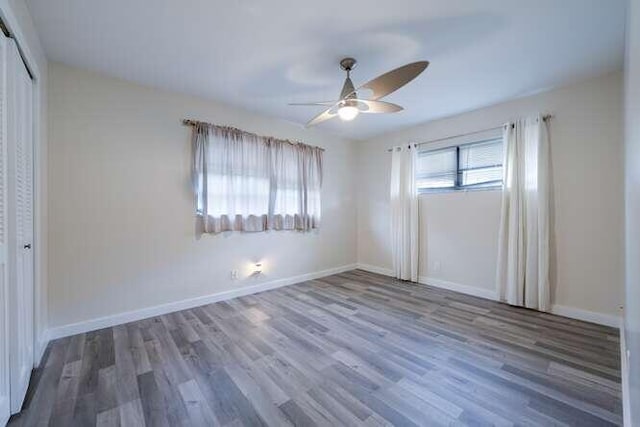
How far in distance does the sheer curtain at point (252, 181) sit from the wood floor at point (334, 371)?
1.25m

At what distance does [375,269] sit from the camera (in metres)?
4.87

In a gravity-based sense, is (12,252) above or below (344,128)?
below

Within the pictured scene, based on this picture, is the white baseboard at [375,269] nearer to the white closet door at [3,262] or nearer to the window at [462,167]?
the window at [462,167]

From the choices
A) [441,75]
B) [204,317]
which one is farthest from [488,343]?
[204,317]

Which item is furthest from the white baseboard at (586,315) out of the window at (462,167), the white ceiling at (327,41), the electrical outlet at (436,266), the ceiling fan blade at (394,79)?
the ceiling fan blade at (394,79)

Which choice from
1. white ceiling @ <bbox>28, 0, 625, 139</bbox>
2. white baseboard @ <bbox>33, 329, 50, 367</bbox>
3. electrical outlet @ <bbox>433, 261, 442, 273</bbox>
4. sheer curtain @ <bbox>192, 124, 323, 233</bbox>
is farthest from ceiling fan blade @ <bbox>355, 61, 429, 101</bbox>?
white baseboard @ <bbox>33, 329, 50, 367</bbox>

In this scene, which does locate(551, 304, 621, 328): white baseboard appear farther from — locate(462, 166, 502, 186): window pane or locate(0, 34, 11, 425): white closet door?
locate(0, 34, 11, 425): white closet door

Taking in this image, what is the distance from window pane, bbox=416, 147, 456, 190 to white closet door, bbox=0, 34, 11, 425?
4251mm

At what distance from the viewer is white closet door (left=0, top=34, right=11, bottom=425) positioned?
134 centimetres

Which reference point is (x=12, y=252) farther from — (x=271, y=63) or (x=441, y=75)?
(x=441, y=75)

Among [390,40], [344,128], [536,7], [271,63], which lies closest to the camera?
[536,7]

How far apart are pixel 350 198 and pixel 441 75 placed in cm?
273

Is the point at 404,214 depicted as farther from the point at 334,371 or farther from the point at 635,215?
the point at 635,215

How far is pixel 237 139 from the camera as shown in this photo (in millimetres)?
3475
